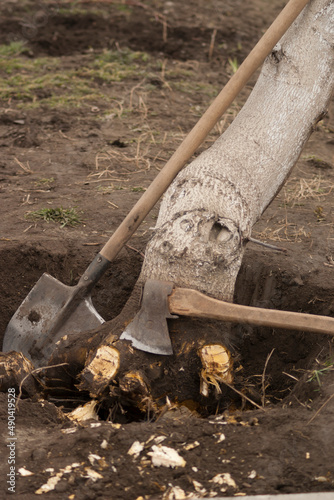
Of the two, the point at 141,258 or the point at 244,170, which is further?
the point at 141,258

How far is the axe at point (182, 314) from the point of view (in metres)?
2.45

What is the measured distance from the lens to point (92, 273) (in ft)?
9.91

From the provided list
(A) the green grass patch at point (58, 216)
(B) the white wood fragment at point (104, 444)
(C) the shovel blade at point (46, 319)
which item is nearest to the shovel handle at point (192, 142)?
(C) the shovel blade at point (46, 319)

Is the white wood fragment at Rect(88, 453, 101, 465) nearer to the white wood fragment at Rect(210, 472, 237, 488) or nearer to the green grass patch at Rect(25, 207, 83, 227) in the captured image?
the white wood fragment at Rect(210, 472, 237, 488)

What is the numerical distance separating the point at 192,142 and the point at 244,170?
0.34m

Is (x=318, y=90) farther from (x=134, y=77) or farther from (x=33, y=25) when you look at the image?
(x=33, y=25)

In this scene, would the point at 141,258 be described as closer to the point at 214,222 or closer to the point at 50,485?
the point at 214,222

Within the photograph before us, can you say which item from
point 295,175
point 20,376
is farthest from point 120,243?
point 295,175

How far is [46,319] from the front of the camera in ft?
9.99

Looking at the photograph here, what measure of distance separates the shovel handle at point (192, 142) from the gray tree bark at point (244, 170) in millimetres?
89

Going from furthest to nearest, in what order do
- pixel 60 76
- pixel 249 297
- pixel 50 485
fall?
pixel 60 76 < pixel 249 297 < pixel 50 485

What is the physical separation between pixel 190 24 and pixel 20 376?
5.99 m

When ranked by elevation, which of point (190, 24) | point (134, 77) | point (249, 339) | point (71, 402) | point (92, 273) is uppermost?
point (190, 24)

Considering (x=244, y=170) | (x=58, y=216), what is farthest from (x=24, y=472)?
(x=58, y=216)
